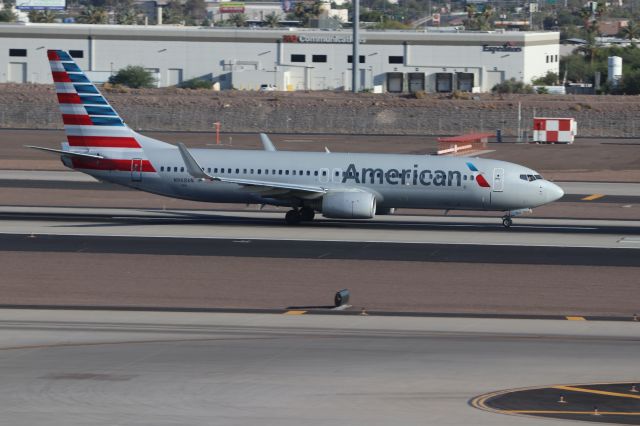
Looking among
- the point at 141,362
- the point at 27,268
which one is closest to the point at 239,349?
the point at 141,362

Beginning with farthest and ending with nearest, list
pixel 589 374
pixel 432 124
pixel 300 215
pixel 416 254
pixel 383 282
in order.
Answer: pixel 432 124
pixel 300 215
pixel 416 254
pixel 383 282
pixel 589 374

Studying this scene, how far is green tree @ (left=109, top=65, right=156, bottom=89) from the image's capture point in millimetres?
134000

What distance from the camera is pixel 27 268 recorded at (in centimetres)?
3803

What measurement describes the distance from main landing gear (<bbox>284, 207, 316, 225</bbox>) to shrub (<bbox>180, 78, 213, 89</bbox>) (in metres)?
87.7

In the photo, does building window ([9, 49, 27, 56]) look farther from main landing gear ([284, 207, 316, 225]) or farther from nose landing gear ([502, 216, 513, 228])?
nose landing gear ([502, 216, 513, 228])

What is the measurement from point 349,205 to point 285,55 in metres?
95.5

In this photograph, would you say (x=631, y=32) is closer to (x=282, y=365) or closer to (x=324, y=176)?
(x=324, y=176)

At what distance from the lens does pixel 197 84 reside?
136 metres

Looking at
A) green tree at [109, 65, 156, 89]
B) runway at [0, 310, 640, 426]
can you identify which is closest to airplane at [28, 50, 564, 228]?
runway at [0, 310, 640, 426]

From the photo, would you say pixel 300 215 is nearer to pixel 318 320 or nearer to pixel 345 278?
pixel 345 278

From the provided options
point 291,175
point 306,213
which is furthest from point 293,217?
point 291,175

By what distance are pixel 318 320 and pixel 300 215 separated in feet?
65.9

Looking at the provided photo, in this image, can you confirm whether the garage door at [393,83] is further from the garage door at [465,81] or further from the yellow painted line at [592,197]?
the yellow painted line at [592,197]

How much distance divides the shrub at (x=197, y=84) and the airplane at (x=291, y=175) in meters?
84.9
